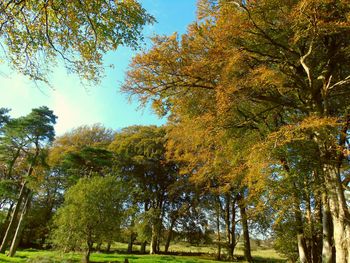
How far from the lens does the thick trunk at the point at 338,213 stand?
7641 mm

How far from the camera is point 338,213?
8.22 metres

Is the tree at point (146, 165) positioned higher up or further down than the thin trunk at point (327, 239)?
higher up

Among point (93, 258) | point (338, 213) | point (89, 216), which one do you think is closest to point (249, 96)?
point (338, 213)

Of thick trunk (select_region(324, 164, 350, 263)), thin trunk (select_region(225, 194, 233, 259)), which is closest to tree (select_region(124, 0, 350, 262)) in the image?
thick trunk (select_region(324, 164, 350, 263))

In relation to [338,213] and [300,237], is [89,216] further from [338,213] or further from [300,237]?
[338,213]

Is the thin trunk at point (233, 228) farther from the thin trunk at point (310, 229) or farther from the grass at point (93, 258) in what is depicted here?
the thin trunk at point (310, 229)

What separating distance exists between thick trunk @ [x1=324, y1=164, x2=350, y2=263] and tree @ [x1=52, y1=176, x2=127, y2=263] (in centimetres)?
1319

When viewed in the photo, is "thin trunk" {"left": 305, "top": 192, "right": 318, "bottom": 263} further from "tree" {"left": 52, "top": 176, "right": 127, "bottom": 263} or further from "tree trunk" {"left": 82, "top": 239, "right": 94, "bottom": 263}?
"tree trunk" {"left": 82, "top": 239, "right": 94, "bottom": 263}

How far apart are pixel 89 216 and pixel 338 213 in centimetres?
1363

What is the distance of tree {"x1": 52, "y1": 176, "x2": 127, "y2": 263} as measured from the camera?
16803 mm

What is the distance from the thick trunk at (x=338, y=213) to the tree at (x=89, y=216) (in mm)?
13187

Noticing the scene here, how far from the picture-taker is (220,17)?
33.4 ft

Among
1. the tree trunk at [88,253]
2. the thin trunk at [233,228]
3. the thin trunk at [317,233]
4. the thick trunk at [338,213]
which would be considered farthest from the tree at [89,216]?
the thick trunk at [338,213]

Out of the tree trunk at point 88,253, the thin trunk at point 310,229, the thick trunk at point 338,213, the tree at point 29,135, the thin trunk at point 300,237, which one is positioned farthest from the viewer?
the tree at point 29,135
